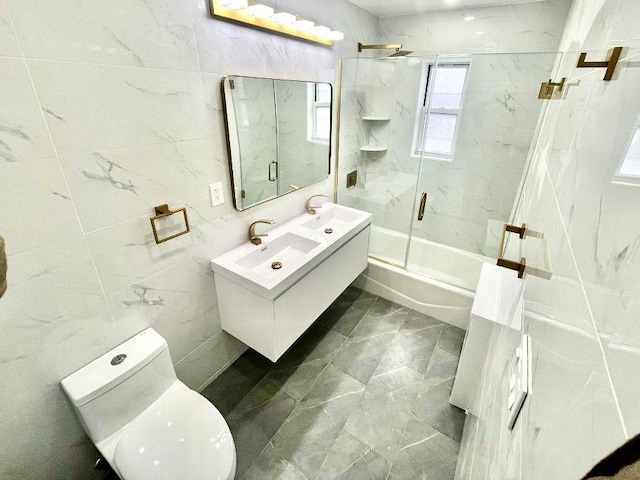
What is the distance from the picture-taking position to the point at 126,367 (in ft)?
4.16

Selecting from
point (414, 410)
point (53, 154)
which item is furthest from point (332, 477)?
point (53, 154)

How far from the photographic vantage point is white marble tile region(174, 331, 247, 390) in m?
1.75

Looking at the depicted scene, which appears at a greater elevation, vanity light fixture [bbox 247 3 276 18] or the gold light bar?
vanity light fixture [bbox 247 3 276 18]

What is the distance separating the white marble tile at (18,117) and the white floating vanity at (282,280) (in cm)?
92

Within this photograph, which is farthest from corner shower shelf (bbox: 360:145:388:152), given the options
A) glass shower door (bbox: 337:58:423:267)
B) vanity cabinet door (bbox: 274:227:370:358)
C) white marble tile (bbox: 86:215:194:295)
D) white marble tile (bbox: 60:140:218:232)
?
white marble tile (bbox: 86:215:194:295)

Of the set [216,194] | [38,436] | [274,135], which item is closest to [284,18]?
[274,135]

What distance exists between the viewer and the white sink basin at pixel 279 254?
5.91 ft

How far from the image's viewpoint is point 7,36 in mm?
866

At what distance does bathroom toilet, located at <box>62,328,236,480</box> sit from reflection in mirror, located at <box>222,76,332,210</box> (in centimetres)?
95

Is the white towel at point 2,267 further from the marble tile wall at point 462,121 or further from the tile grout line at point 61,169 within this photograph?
the marble tile wall at point 462,121

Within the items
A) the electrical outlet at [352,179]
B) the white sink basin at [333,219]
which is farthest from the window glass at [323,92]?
the white sink basin at [333,219]

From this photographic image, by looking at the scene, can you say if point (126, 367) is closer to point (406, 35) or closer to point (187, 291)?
point (187, 291)

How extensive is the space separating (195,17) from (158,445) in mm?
1884

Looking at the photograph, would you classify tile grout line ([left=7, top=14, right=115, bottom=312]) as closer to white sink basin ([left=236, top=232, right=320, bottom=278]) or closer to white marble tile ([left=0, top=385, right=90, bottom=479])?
white marble tile ([left=0, top=385, right=90, bottom=479])
